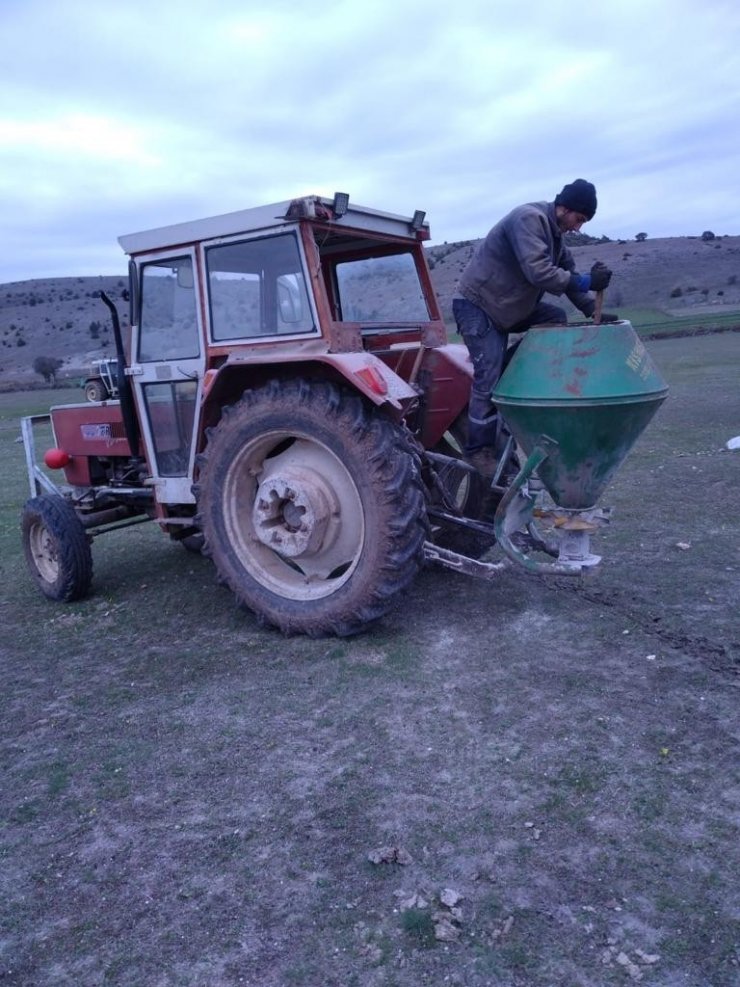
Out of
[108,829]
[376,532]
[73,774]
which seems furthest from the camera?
[376,532]

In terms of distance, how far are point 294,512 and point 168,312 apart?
160cm

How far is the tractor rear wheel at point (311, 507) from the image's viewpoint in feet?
14.1

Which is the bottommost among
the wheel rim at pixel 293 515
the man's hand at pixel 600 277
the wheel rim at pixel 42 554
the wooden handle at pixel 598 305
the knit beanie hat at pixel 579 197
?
the wheel rim at pixel 42 554

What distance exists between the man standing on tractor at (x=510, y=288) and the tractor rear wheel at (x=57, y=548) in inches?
104

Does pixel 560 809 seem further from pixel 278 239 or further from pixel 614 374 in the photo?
pixel 278 239

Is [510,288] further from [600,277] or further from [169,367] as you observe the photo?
[169,367]

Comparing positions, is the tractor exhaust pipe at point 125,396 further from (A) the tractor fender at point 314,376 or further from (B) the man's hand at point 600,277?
(B) the man's hand at point 600,277

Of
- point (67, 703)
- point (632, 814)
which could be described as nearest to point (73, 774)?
point (67, 703)

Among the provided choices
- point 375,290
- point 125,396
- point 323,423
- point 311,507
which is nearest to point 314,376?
point 323,423

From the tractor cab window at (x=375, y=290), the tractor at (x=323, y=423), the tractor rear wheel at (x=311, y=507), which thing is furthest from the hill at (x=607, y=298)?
the tractor rear wheel at (x=311, y=507)

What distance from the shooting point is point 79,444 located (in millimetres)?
6195

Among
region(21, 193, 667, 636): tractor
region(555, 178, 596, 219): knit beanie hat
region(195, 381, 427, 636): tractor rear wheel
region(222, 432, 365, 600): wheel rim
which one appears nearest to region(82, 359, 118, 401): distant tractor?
region(21, 193, 667, 636): tractor

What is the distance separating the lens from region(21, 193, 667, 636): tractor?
4.22m

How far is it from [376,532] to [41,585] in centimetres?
278
